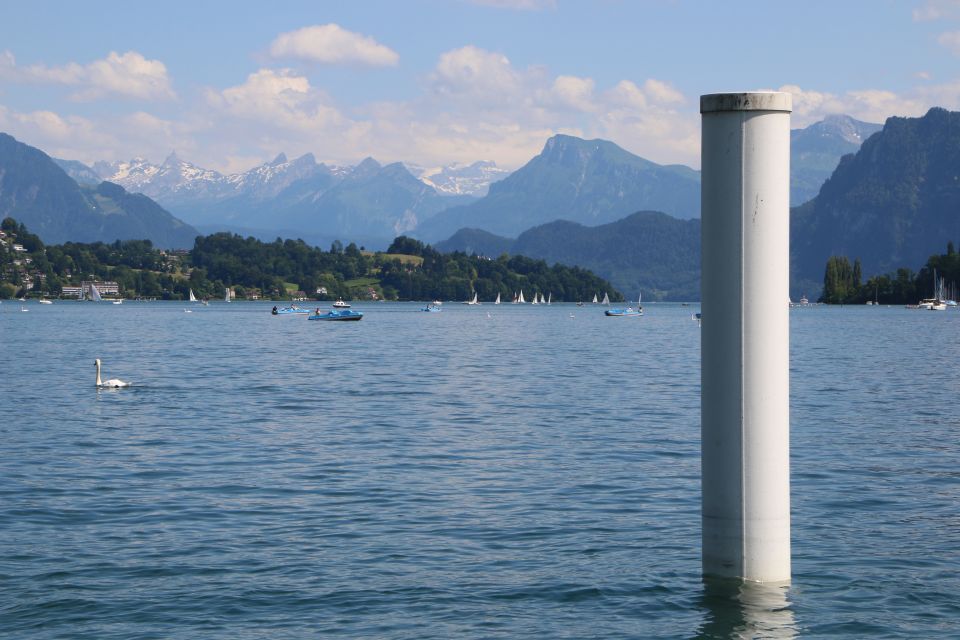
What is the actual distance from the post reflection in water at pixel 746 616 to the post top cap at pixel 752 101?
277 inches

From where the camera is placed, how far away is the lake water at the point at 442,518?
65.8ft

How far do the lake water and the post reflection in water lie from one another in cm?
4

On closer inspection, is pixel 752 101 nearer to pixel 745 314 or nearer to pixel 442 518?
pixel 745 314

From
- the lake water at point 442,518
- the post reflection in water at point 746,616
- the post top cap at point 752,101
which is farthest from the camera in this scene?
the lake water at point 442,518

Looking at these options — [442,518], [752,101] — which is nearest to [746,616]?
[752,101]

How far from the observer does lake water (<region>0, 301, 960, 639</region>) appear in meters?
20.1

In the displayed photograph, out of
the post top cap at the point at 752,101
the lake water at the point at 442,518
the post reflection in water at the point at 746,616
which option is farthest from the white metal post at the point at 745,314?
the post reflection in water at the point at 746,616

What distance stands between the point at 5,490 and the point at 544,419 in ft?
85.9

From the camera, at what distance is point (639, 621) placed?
19844 mm

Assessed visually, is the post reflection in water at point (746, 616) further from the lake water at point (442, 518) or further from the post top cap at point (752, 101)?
the post top cap at point (752, 101)

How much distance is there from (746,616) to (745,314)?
5820mm

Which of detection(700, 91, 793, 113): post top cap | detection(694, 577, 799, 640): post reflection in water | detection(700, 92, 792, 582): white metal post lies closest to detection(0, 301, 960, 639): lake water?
detection(694, 577, 799, 640): post reflection in water

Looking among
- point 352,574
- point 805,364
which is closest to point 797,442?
point 352,574

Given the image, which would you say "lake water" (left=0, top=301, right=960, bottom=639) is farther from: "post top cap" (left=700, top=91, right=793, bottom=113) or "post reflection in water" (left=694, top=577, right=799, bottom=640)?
"post top cap" (left=700, top=91, right=793, bottom=113)
